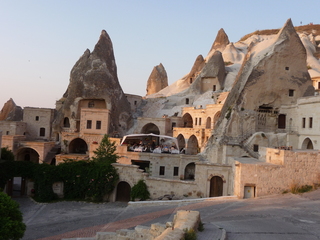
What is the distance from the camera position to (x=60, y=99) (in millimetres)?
43562

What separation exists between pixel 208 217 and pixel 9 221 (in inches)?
308

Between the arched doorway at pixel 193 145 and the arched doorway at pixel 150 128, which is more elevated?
the arched doorway at pixel 150 128

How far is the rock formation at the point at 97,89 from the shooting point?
127ft

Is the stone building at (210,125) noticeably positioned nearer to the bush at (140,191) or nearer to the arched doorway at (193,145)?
the arched doorway at (193,145)

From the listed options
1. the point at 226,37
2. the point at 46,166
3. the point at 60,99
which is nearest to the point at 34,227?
the point at 46,166

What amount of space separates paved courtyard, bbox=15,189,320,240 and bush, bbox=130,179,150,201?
1191 mm

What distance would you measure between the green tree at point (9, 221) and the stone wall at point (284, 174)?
10.8 meters

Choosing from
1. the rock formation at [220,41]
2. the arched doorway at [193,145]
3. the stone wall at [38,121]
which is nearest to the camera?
the arched doorway at [193,145]

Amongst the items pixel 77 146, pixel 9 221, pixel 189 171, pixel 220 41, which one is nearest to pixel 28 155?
pixel 77 146

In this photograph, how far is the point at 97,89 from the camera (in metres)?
38.8

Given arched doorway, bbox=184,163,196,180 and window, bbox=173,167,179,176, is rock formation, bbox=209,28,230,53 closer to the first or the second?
arched doorway, bbox=184,163,196,180

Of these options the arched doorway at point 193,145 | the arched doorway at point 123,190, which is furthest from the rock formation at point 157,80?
the arched doorway at point 123,190

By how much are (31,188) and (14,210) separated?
12.7 metres

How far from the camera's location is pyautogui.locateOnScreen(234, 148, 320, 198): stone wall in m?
16.0
